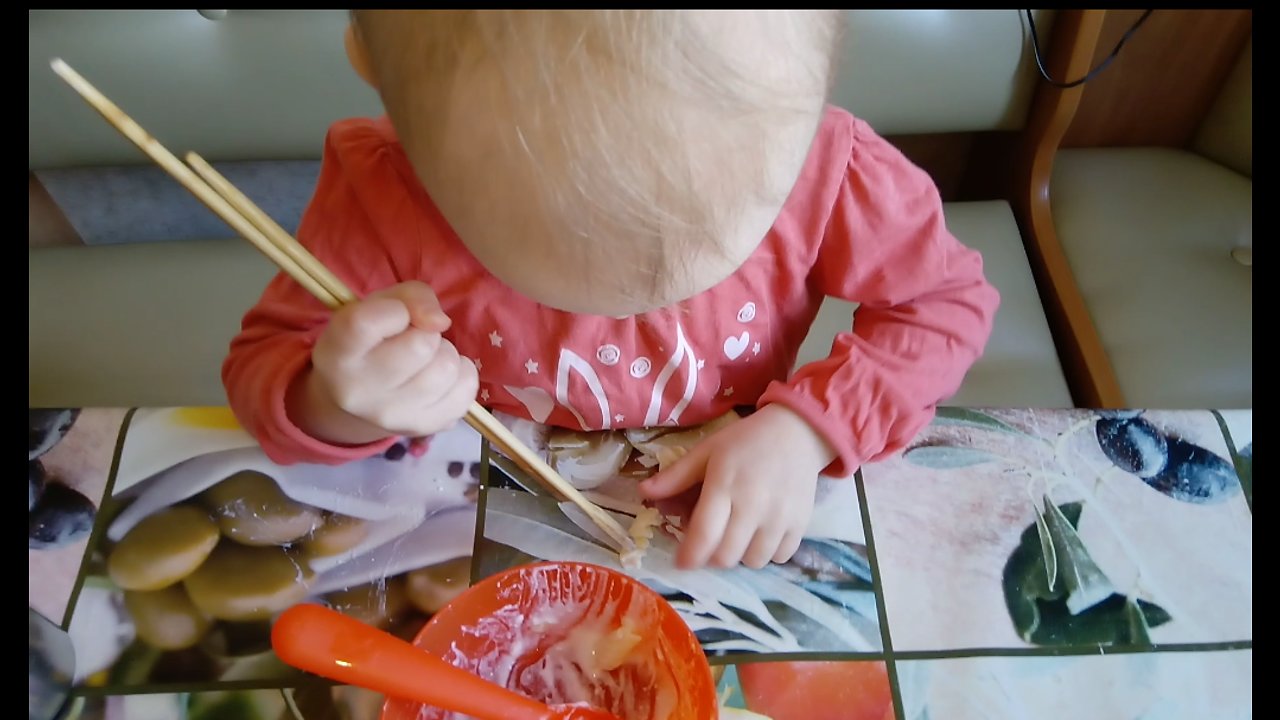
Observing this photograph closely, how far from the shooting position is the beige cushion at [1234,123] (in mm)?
1060

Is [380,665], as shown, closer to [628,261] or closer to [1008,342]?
[628,261]

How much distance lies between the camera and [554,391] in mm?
604

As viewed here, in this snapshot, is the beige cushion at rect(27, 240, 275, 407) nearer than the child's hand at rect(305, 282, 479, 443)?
No

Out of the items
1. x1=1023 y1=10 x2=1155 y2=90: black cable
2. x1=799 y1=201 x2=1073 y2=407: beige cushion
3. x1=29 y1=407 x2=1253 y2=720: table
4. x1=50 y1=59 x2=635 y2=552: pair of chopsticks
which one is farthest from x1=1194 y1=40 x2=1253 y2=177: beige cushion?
x1=50 y1=59 x2=635 y2=552: pair of chopsticks

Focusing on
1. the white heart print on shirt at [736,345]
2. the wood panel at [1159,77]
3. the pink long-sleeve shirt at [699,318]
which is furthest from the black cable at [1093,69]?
the white heart print on shirt at [736,345]

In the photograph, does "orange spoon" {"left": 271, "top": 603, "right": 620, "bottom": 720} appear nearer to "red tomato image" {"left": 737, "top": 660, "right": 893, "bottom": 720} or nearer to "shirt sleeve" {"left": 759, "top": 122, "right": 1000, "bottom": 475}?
"red tomato image" {"left": 737, "top": 660, "right": 893, "bottom": 720}

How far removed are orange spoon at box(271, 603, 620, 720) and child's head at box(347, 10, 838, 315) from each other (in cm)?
18

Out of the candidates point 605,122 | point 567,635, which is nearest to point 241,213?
point 605,122

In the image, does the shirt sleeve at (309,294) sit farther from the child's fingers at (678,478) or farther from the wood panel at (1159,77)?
the wood panel at (1159,77)

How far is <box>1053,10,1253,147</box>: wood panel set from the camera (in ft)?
3.44

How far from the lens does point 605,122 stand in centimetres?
32

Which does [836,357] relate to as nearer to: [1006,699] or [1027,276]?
[1006,699]

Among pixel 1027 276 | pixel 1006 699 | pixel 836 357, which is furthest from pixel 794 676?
pixel 1027 276

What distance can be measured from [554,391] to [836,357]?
0.61 feet
